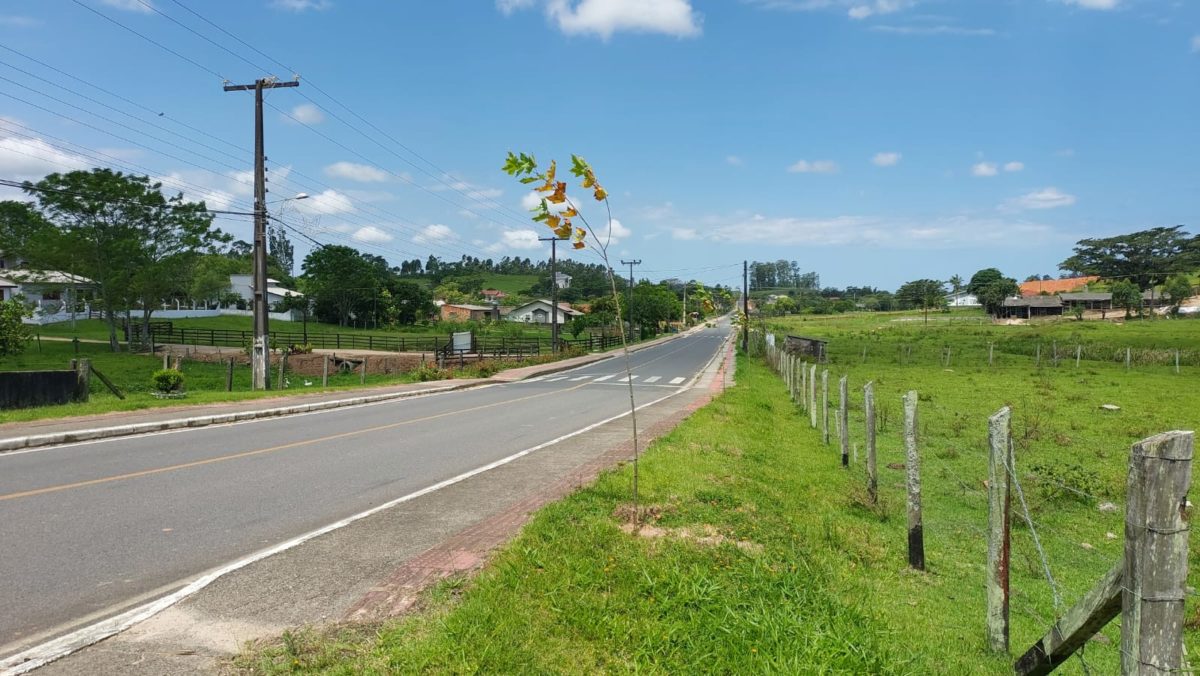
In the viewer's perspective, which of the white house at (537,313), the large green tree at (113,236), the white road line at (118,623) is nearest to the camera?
the white road line at (118,623)

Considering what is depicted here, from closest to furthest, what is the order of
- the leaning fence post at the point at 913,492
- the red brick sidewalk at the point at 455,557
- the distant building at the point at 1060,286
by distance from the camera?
1. the red brick sidewalk at the point at 455,557
2. the leaning fence post at the point at 913,492
3. the distant building at the point at 1060,286

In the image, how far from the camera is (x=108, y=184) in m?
41.0

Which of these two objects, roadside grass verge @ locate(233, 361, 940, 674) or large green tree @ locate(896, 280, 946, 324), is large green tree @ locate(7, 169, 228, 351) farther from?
large green tree @ locate(896, 280, 946, 324)

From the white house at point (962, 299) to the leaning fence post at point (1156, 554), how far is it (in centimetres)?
15953

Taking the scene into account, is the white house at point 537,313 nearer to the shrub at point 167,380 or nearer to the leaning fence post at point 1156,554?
the shrub at point 167,380

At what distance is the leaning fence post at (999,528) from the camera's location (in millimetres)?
4293

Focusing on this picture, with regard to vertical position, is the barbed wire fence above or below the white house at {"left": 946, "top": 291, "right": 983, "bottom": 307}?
below

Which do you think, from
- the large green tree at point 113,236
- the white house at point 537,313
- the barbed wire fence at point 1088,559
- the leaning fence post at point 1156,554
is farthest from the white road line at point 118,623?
the white house at point 537,313

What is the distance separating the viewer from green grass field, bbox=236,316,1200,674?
3.90 metres

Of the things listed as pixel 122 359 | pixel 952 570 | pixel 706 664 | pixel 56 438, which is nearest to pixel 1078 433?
pixel 952 570

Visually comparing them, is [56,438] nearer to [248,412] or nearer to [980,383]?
[248,412]

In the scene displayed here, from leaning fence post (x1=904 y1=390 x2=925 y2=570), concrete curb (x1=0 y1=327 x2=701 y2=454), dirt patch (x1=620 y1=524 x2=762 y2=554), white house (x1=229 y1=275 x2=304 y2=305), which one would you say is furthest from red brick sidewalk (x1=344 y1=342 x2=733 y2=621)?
white house (x1=229 y1=275 x2=304 y2=305)

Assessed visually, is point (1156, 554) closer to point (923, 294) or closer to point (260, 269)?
point (260, 269)

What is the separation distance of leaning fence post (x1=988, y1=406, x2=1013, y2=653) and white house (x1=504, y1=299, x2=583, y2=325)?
10277 cm
